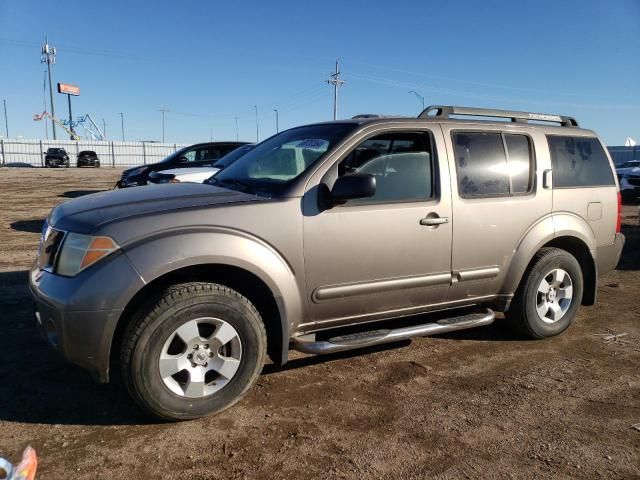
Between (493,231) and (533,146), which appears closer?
(493,231)

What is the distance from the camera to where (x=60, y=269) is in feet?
9.61

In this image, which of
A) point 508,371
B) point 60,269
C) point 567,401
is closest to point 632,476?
point 567,401

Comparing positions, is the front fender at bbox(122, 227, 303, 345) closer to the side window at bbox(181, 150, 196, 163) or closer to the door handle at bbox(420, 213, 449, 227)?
the door handle at bbox(420, 213, 449, 227)

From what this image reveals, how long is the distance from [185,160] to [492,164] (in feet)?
31.5

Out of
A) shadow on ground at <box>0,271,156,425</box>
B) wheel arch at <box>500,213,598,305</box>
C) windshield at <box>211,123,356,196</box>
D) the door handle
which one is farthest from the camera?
wheel arch at <box>500,213,598,305</box>

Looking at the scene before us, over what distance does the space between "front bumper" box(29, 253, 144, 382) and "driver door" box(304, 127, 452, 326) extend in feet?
3.77

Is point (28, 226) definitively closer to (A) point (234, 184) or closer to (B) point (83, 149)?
(A) point (234, 184)

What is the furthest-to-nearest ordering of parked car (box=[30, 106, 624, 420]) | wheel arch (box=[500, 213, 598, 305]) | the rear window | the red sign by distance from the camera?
the red sign
the rear window
wheel arch (box=[500, 213, 598, 305])
parked car (box=[30, 106, 624, 420])

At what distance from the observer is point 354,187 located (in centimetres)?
326

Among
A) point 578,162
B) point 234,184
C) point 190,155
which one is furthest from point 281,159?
point 190,155

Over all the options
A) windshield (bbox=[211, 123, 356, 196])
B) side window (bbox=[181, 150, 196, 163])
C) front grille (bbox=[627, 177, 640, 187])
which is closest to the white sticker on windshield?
windshield (bbox=[211, 123, 356, 196])

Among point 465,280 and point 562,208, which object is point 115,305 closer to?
point 465,280

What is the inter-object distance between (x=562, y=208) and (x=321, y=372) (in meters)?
2.52

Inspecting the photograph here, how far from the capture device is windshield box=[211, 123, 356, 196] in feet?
11.7
